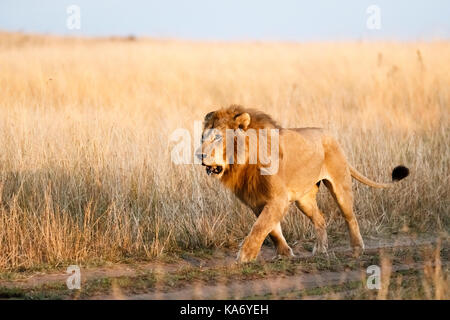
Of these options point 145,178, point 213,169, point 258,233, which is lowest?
point 258,233

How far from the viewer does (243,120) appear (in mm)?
6797

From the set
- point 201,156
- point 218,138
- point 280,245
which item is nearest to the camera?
point 201,156

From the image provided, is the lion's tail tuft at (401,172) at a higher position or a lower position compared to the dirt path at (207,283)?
higher

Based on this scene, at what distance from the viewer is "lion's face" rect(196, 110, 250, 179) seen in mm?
6582

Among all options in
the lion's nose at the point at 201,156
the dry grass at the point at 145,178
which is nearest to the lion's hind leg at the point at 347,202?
the dry grass at the point at 145,178

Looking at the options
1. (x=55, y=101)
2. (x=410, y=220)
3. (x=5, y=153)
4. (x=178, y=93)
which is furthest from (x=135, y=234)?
(x=178, y=93)

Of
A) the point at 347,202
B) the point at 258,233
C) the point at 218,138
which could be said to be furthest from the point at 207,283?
the point at 347,202

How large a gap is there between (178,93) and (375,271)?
10311mm

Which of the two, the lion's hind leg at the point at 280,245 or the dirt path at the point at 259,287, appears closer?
the dirt path at the point at 259,287

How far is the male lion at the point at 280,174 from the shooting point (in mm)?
6766

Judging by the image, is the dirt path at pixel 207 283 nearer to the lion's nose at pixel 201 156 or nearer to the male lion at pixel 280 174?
the male lion at pixel 280 174

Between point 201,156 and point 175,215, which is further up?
point 201,156

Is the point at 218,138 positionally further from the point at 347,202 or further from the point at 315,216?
the point at 347,202

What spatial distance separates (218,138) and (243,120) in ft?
1.00
